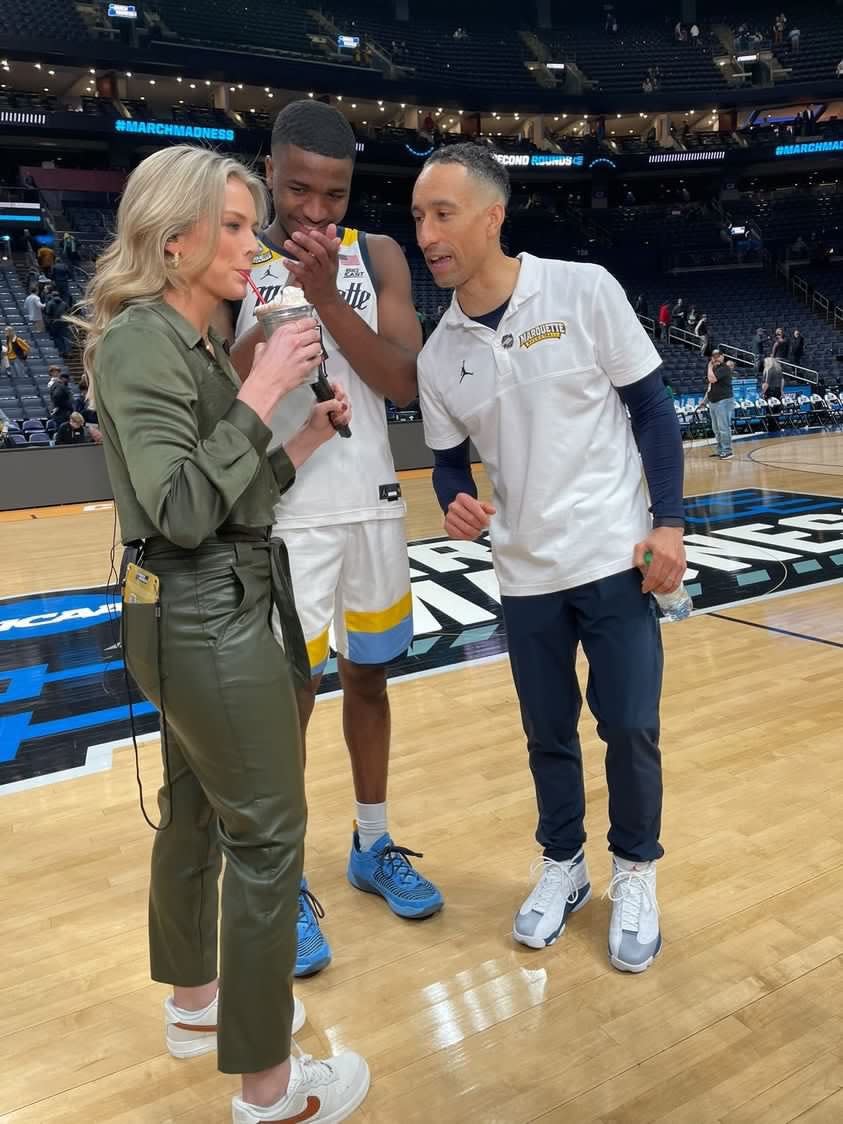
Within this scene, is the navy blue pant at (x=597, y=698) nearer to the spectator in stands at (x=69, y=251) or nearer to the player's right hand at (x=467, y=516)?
the player's right hand at (x=467, y=516)

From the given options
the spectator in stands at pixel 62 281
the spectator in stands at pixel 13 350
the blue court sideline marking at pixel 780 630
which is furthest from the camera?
the spectator in stands at pixel 62 281

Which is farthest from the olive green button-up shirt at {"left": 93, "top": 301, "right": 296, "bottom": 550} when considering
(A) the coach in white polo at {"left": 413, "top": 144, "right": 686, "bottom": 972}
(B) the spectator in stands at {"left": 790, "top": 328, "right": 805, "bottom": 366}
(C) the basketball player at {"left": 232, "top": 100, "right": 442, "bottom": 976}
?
(B) the spectator in stands at {"left": 790, "top": 328, "right": 805, "bottom": 366}

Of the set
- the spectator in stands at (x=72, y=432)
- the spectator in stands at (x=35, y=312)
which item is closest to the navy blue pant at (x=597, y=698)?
the spectator in stands at (x=72, y=432)

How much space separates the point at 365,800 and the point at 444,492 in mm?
757

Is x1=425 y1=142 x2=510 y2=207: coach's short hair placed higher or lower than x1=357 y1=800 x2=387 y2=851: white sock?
higher

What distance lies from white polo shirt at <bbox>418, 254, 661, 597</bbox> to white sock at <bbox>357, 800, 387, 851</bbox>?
0.68 m

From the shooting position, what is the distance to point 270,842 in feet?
3.90

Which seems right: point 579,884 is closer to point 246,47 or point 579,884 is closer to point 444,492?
point 444,492

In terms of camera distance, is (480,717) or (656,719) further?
(480,717)

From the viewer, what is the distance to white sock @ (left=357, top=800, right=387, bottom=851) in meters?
2.04

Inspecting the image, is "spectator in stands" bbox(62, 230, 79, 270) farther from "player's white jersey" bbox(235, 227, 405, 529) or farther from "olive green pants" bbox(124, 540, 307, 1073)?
"olive green pants" bbox(124, 540, 307, 1073)

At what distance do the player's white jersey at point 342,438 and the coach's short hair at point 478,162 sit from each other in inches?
9.9

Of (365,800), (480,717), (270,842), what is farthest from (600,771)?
(270,842)

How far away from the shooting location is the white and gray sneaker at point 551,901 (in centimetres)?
177
